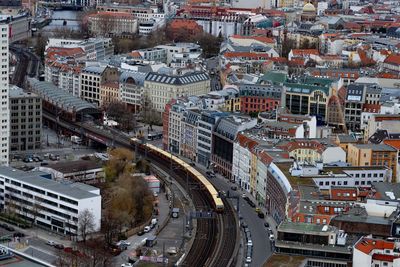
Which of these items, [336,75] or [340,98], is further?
[336,75]

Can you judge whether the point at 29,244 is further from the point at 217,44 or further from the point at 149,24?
the point at 149,24

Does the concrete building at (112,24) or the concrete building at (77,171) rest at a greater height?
the concrete building at (112,24)

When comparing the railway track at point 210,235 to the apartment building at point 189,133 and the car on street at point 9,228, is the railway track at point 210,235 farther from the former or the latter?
the car on street at point 9,228

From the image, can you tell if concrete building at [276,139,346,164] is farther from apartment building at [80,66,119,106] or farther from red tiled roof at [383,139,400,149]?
apartment building at [80,66,119,106]

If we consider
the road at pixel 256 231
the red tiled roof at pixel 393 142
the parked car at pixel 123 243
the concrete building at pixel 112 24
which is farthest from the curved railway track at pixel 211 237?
the concrete building at pixel 112 24

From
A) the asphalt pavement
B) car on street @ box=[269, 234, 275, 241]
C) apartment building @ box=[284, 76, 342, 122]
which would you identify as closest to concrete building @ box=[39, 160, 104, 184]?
the asphalt pavement

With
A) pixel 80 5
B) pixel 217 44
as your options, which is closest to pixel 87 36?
pixel 217 44

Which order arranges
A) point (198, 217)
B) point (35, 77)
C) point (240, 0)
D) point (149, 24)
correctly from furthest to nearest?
point (240, 0) → point (149, 24) → point (35, 77) → point (198, 217)
